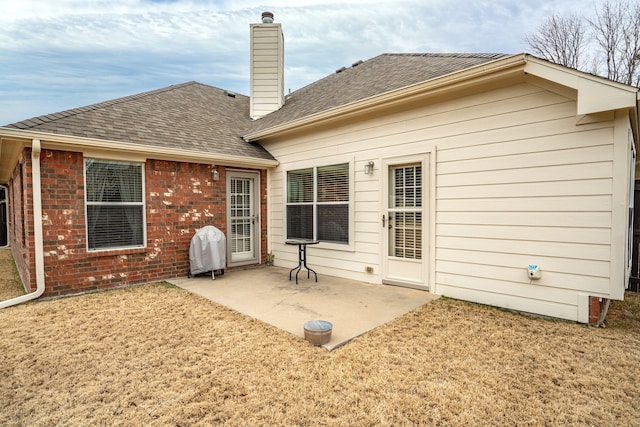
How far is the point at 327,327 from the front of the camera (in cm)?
304

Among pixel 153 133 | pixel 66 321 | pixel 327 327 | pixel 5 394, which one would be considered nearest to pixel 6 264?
pixel 153 133

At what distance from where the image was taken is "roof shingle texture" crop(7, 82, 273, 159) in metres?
5.17

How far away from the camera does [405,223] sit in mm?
5082

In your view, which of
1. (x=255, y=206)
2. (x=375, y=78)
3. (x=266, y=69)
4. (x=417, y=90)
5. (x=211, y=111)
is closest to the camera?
(x=417, y=90)

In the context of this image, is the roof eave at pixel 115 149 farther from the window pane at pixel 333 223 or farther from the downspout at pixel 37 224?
the window pane at pixel 333 223

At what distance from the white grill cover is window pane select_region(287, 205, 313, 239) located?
1.63m

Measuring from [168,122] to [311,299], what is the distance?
5005 mm

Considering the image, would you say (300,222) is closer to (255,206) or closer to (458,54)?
(255,206)

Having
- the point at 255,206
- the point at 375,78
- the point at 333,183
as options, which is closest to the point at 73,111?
the point at 255,206

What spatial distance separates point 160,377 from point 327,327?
1474 millimetres

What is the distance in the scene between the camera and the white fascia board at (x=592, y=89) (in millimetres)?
3109

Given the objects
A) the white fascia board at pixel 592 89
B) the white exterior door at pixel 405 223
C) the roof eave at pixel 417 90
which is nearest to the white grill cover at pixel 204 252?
the roof eave at pixel 417 90

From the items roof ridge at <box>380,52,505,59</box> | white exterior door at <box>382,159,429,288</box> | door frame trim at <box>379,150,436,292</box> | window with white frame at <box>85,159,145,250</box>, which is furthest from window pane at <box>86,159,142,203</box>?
roof ridge at <box>380,52,505,59</box>

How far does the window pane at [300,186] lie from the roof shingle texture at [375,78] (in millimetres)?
1172
